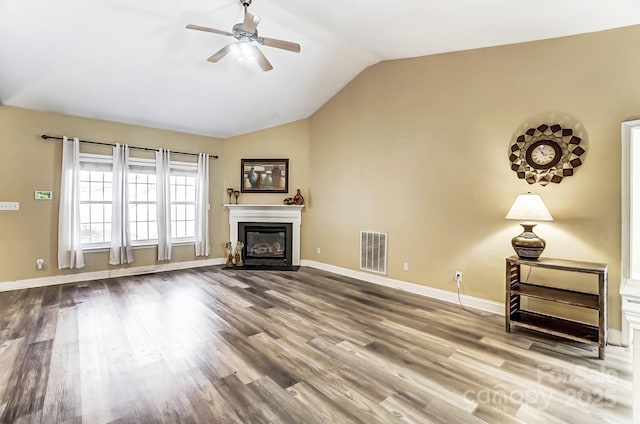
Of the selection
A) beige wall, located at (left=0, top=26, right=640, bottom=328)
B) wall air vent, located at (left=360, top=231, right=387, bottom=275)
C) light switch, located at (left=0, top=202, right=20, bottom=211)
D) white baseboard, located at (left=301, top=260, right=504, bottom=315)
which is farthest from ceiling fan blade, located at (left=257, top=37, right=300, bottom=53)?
light switch, located at (left=0, top=202, right=20, bottom=211)

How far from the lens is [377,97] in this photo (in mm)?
4785

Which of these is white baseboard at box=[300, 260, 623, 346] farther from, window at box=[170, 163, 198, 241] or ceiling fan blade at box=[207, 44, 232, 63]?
ceiling fan blade at box=[207, 44, 232, 63]

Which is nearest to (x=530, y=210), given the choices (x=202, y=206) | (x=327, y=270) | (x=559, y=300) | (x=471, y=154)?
(x=559, y=300)

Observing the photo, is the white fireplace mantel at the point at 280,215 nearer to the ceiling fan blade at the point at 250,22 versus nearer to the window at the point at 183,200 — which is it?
the window at the point at 183,200

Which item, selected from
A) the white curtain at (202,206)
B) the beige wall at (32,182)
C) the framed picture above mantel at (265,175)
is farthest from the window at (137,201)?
the framed picture above mantel at (265,175)

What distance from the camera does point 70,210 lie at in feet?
15.4

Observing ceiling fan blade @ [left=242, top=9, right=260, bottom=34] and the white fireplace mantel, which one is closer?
ceiling fan blade @ [left=242, top=9, right=260, bottom=34]

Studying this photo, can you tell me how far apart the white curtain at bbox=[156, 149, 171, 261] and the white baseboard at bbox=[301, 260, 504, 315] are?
2.93 metres

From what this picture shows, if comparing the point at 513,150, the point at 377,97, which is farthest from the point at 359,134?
the point at 513,150

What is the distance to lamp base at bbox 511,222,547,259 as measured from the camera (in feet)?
9.58

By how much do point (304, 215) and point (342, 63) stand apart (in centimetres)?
291

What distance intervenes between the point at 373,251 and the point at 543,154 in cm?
260

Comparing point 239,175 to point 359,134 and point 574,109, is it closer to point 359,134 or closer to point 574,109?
point 359,134

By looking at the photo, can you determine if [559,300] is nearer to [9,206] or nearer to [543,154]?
[543,154]
